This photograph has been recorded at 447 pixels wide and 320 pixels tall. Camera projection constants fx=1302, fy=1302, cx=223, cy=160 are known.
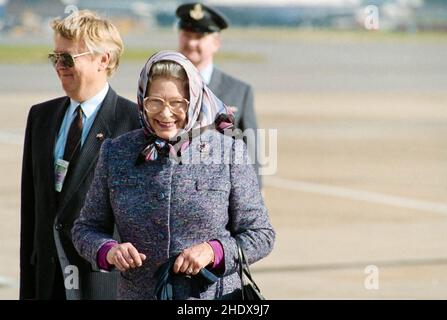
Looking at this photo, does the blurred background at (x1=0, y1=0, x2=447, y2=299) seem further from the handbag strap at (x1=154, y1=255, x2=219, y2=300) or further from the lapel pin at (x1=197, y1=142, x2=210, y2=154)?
the handbag strap at (x1=154, y1=255, x2=219, y2=300)

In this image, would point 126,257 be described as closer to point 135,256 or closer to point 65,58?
point 135,256

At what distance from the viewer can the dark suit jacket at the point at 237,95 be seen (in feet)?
23.1

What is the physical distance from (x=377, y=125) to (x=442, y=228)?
437 inches

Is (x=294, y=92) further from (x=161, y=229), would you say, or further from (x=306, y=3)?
(x=306, y=3)

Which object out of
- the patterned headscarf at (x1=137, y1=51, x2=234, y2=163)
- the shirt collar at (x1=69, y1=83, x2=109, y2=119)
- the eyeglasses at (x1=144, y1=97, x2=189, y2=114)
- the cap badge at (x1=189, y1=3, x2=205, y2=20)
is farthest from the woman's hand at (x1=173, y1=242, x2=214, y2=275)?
the cap badge at (x1=189, y1=3, x2=205, y2=20)

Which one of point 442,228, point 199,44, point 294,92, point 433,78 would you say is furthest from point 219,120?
point 433,78

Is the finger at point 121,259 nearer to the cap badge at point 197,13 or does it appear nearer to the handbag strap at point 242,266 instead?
the handbag strap at point 242,266

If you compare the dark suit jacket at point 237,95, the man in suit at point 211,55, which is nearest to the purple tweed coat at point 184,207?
the man in suit at point 211,55

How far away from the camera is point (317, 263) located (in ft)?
32.3

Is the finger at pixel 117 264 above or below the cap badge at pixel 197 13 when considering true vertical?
below

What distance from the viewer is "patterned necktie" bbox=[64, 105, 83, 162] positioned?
495 centimetres

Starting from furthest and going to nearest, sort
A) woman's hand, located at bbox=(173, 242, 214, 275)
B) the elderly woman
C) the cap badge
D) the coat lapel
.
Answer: the cap badge → the coat lapel → the elderly woman → woman's hand, located at bbox=(173, 242, 214, 275)

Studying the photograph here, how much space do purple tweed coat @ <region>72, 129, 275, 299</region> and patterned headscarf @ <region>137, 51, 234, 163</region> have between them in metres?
0.03

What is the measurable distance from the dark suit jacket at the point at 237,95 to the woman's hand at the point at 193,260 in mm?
3146
